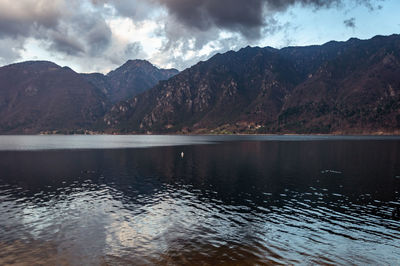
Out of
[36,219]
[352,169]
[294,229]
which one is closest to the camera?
[294,229]

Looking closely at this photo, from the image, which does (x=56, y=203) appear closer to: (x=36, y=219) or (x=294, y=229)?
(x=36, y=219)

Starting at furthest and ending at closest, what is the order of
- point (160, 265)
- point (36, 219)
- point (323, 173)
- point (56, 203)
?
point (323, 173) → point (56, 203) → point (36, 219) → point (160, 265)

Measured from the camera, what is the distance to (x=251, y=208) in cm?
4350

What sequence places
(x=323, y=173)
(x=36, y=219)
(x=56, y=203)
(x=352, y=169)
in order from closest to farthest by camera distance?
1. (x=36, y=219)
2. (x=56, y=203)
3. (x=323, y=173)
4. (x=352, y=169)

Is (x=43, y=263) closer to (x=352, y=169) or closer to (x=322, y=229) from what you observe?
(x=322, y=229)

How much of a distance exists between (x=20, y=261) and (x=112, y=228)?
1070cm

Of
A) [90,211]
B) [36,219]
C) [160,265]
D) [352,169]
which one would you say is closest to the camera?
[160,265]

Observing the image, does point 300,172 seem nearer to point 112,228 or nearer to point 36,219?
point 112,228

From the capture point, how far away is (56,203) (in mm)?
46188

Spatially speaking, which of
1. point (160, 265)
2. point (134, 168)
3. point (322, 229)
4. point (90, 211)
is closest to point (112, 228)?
point (90, 211)

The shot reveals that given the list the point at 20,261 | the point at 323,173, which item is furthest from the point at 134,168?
the point at 20,261

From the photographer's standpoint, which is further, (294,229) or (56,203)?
(56,203)

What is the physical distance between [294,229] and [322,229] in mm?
3499

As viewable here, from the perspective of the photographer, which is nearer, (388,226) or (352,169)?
(388,226)
